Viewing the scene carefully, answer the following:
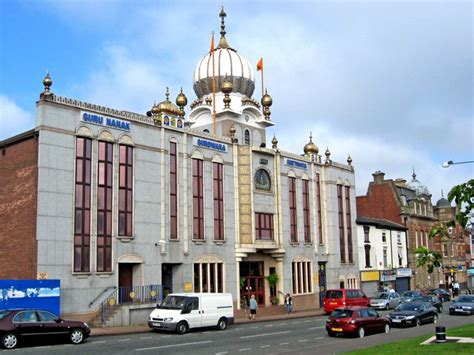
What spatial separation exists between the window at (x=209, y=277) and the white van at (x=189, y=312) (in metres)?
9.04

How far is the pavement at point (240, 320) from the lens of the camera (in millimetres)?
30138

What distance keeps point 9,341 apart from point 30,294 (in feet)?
23.5

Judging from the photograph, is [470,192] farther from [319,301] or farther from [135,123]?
[319,301]

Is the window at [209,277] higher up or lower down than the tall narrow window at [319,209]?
lower down

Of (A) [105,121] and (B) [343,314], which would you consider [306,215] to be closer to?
(A) [105,121]

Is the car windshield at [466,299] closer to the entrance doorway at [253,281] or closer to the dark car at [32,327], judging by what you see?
the entrance doorway at [253,281]

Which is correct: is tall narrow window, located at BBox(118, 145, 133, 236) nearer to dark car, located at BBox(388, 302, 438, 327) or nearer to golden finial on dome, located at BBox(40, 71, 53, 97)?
golden finial on dome, located at BBox(40, 71, 53, 97)

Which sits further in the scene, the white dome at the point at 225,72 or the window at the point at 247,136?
the white dome at the point at 225,72

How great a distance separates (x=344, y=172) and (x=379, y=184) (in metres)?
18.4

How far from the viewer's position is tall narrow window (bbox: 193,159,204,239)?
41531 mm

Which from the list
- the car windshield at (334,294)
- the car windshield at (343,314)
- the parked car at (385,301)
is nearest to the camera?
the car windshield at (343,314)

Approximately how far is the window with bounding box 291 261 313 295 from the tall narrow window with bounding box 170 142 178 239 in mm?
13336

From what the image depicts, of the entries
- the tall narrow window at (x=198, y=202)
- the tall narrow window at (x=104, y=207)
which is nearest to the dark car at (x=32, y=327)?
the tall narrow window at (x=104, y=207)

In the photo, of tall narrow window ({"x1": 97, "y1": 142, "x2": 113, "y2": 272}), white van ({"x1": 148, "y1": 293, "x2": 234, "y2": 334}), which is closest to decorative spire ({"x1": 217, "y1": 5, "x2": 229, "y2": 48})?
tall narrow window ({"x1": 97, "y1": 142, "x2": 113, "y2": 272})
